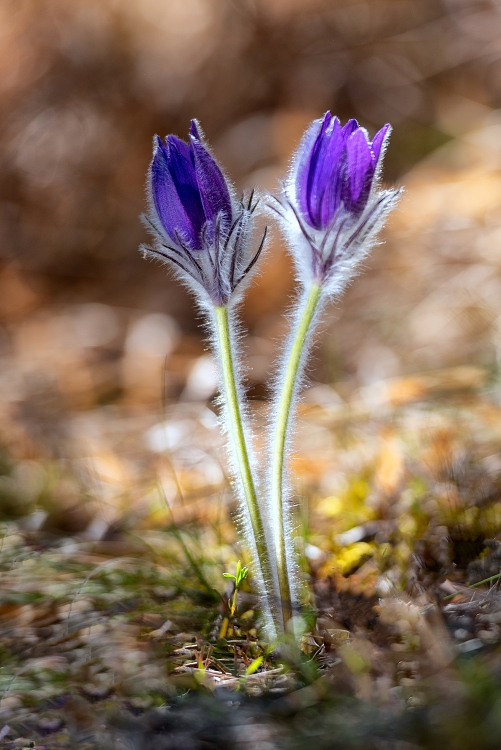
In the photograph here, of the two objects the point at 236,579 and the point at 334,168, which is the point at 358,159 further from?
the point at 236,579

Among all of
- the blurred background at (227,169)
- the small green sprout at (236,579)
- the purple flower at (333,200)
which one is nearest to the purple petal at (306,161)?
the purple flower at (333,200)

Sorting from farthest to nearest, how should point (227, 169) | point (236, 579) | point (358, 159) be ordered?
point (227, 169) → point (236, 579) → point (358, 159)

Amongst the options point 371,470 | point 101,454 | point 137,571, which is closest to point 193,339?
point 101,454

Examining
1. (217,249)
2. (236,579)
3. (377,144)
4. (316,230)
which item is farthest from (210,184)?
(236,579)

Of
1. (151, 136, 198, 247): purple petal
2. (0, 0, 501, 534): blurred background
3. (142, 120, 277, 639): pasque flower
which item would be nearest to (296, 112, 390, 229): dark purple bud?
(142, 120, 277, 639): pasque flower

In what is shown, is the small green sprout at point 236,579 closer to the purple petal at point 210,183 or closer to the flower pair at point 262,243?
the flower pair at point 262,243

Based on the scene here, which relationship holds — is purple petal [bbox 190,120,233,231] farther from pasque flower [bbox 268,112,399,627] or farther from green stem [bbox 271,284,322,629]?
green stem [bbox 271,284,322,629]
